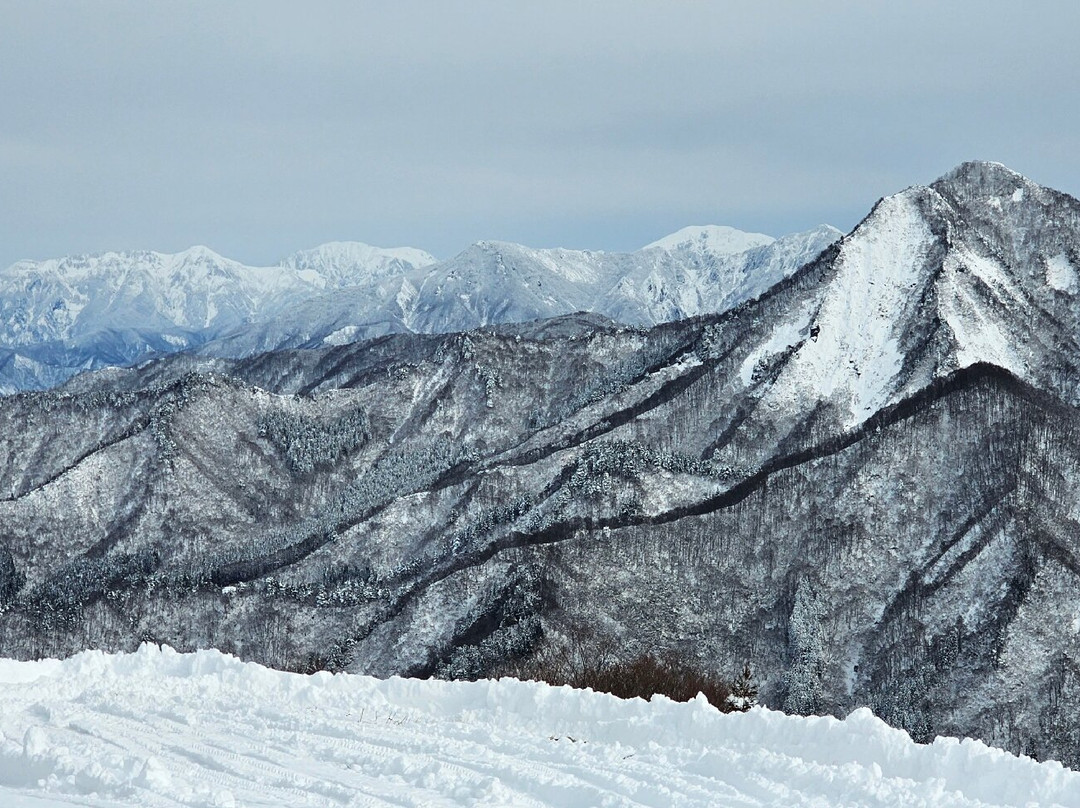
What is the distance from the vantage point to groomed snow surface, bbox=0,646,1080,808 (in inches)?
1099

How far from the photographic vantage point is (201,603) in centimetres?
17100

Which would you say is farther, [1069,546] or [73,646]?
[73,646]

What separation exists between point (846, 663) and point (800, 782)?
111 metres

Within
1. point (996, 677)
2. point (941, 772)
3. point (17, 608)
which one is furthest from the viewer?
point (17, 608)

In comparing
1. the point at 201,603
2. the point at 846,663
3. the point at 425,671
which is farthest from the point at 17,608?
the point at 846,663

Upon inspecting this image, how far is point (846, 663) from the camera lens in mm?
134250

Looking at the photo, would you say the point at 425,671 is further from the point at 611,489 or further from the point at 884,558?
the point at 884,558

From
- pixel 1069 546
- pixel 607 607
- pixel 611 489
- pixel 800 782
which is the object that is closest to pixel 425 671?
pixel 607 607

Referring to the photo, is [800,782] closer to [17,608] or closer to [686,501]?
[686,501]

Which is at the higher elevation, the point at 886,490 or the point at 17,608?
the point at 886,490

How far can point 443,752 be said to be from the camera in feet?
105

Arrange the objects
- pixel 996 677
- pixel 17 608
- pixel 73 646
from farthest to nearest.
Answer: pixel 17 608
pixel 73 646
pixel 996 677

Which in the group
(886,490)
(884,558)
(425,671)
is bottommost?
(425,671)

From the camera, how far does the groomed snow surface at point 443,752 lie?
91.6ft
